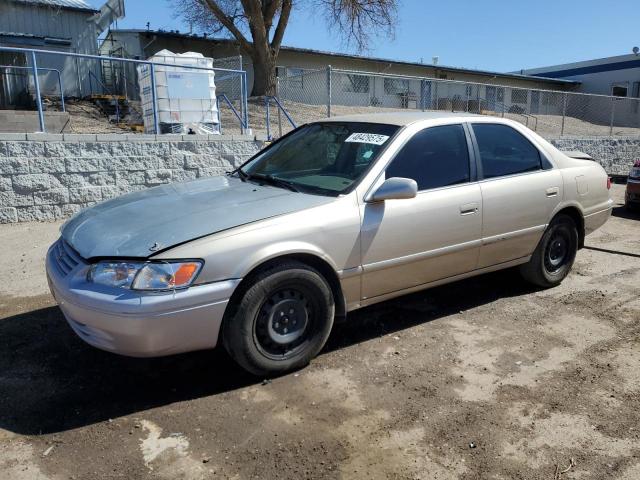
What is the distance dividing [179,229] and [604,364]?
9.70 ft

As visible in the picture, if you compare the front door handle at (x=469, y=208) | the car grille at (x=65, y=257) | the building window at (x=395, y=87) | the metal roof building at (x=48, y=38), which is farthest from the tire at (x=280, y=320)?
the building window at (x=395, y=87)

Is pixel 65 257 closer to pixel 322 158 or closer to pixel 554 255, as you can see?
pixel 322 158

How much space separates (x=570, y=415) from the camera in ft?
9.70

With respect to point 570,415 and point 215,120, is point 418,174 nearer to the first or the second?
point 570,415

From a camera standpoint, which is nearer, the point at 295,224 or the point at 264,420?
the point at 264,420

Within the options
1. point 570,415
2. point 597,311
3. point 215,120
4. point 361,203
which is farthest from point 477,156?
point 215,120

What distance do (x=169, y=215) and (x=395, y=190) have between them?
1.46m

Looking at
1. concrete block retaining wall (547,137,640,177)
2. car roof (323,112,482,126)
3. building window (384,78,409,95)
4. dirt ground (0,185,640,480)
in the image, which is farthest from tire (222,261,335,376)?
building window (384,78,409,95)

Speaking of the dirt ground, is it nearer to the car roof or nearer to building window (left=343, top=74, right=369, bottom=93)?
the car roof

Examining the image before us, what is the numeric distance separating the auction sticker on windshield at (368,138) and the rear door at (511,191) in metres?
0.92

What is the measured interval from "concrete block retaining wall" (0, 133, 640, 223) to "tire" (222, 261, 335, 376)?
545 centimetres

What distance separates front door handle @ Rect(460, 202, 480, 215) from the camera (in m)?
4.00

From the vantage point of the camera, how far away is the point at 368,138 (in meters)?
3.94

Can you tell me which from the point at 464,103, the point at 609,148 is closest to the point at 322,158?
the point at 609,148
